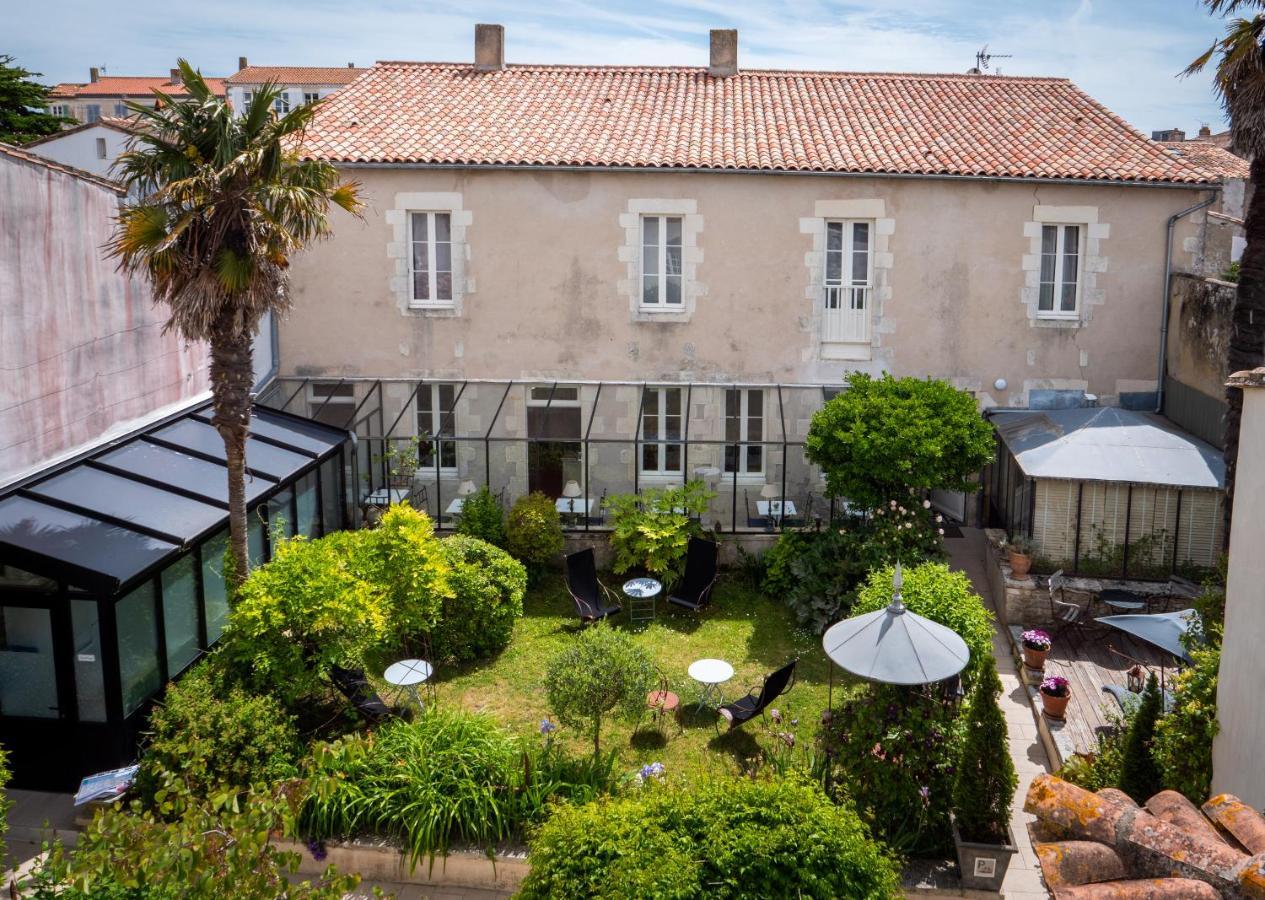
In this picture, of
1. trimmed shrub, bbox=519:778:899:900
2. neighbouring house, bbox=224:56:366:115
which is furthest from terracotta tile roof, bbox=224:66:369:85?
trimmed shrub, bbox=519:778:899:900

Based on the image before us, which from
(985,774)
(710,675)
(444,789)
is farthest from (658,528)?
(985,774)

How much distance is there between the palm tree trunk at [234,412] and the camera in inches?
454

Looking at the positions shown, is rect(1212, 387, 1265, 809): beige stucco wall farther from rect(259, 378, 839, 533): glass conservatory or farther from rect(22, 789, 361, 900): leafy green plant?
rect(259, 378, 839, 533): glass conservatory

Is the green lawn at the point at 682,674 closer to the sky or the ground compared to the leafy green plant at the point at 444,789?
closer to the ground

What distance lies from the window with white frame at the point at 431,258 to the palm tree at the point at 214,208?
582 centimetres

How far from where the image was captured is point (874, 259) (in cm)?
1719

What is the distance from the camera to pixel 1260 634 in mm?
7996

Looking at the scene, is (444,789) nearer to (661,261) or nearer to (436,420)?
(436,420)

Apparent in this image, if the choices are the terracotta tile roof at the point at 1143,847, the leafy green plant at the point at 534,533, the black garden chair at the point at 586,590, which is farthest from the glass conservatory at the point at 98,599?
the terracotta tile roof at the point at 1143,847

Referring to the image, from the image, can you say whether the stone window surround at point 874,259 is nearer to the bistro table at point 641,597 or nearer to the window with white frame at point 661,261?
the window with white frame at point 661,261

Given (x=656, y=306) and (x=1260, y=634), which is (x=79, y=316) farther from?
(x=1260, y=634)

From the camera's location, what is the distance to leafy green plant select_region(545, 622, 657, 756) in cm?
1037

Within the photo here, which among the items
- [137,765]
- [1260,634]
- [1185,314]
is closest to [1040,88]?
[1185,314]

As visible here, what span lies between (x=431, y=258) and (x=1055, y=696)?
1126 centimetres
